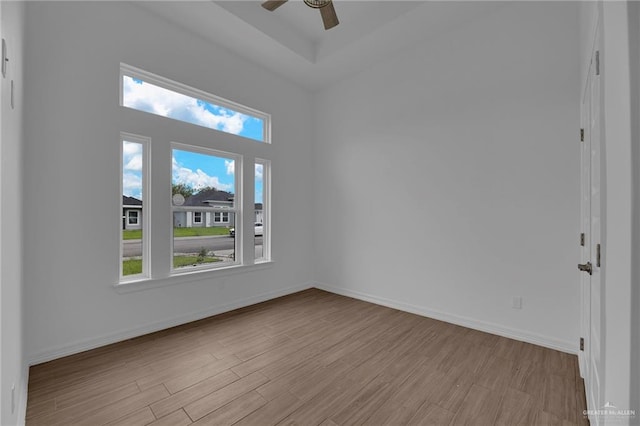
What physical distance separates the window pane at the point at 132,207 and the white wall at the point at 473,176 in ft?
8.83

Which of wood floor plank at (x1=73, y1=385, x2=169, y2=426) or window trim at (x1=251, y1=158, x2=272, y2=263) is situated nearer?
wood floor plank at (x1=73, y1=385, x2=169, y2=426)

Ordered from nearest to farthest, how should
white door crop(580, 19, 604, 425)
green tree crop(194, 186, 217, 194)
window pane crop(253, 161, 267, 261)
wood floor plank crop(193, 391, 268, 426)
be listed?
white door crop(580, 19, 604, 425)
wood floor plank crop(193, 391, 268, 426)
green tree crop(194, 186, 217, 194)
window pane crop(253, 161, 267, 261)

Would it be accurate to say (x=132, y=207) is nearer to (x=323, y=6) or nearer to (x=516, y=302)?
(x=323, y=6)

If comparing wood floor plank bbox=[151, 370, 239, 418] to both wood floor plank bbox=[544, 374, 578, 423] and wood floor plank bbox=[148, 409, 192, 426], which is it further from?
wood floor plank bbox=[544, 374, 578, 423]

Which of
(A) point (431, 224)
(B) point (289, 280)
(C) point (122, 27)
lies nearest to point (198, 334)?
(B) point (289, 280)

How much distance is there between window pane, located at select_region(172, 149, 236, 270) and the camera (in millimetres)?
3246

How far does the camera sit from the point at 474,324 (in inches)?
118

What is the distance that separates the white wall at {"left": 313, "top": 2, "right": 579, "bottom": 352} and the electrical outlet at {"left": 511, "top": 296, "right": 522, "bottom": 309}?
4cm

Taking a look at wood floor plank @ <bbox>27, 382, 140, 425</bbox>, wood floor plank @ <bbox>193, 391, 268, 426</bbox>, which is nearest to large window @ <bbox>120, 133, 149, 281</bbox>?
wood floor plank @ <bbox>27, 382, 140, 425</bbox>

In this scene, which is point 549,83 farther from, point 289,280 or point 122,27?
point 122,27

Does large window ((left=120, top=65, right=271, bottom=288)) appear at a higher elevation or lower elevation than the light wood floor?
higher

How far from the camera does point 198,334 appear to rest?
9.35 feet

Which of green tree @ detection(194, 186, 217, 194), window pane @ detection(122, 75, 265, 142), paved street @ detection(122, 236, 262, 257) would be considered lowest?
paved street @ detection(122, 236, 262, 257)

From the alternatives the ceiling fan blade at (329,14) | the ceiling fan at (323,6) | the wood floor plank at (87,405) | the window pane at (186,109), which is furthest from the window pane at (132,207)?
the ceiling fan blade at (329,14)
